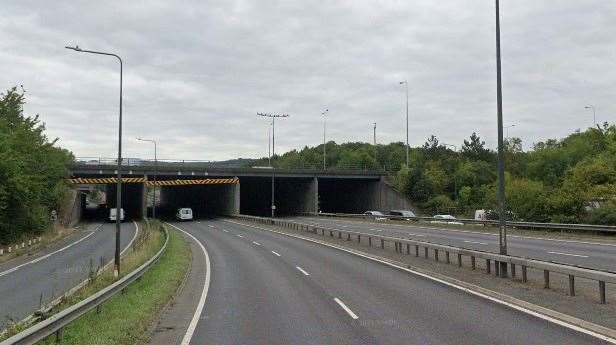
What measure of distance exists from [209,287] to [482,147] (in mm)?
99800

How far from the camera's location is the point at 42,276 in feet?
85.6

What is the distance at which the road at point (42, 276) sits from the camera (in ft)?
57.4

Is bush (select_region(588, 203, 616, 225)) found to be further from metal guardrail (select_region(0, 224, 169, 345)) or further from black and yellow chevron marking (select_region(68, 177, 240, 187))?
black and yellow chevron marking (select_region(68, 177, 240, 187))

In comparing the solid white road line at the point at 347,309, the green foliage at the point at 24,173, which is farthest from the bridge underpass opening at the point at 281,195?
→ the solid white road line at the point at 347,309

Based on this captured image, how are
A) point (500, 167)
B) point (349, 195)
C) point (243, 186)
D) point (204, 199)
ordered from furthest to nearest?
point (204, 199)
point (243, 186)
point (349, 195)
point (500, 167)

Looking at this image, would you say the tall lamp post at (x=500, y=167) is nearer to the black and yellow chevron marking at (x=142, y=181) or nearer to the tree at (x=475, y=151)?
the black and yellow chevron marking at (x=142, y=181)

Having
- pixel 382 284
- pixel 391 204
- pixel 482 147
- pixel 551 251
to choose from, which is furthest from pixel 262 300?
pixel 482 147

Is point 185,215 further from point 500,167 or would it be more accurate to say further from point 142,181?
point 500,167

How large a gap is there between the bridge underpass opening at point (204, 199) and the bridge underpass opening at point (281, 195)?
13.0 feet

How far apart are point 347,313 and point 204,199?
89.6m

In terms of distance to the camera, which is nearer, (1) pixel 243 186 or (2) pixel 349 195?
(2) pixel 349 195

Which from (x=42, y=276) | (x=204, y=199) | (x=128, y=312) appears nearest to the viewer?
(x=128, y=312)

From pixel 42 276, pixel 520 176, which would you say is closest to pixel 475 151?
pixel 520 176

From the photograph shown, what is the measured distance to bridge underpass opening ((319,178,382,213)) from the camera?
86.8m
